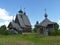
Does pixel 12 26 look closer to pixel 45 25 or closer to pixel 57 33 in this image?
pixel 45 25

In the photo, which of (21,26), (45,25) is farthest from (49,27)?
(21,26)

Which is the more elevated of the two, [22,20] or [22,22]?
[22,20]

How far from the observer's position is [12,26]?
77.1 meters

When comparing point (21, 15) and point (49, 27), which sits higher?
point (21, 15)

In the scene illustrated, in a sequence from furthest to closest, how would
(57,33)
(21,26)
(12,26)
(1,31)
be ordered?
(21,26) → (12,26) → (1,31) → (57,33)

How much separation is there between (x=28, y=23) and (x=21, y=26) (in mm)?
6787

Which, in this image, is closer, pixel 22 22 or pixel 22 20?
pixel 22 22

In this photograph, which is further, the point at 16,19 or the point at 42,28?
the point at 16,19

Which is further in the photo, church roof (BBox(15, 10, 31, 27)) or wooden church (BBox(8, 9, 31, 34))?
church roof (BBox(15, 10, 31, 27))

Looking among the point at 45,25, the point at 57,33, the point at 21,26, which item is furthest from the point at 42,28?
the point at 21,26

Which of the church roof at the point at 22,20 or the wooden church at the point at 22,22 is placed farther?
the church roof at the point at 22,20

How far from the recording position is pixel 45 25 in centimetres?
6322

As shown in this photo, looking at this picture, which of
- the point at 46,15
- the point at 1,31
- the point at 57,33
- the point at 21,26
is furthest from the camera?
the point at 21,26

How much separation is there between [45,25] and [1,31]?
15.9 meters
